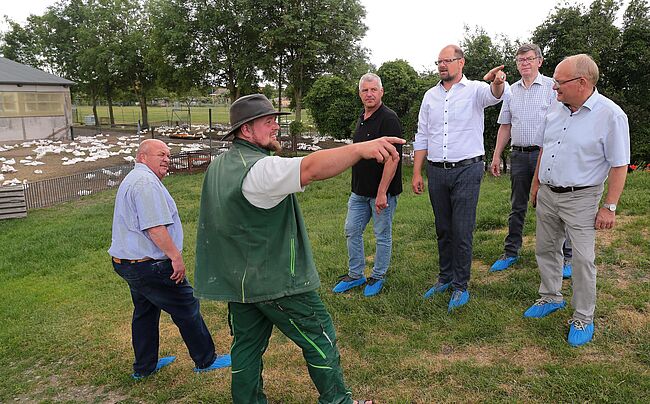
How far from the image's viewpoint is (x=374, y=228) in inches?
190

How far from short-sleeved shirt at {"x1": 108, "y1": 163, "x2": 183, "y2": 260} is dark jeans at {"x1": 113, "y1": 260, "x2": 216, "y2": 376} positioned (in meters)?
0.10

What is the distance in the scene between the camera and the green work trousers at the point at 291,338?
267cm

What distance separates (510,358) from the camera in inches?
137

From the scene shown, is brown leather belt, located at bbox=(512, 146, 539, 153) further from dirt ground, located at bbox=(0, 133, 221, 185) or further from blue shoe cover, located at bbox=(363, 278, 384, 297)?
dirt ground, located at bbox=(0, 133, 221, 185)

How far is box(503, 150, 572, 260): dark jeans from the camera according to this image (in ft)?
16.0

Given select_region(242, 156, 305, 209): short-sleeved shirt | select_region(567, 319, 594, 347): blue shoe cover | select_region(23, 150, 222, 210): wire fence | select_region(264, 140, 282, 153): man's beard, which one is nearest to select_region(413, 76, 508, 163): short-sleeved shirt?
select_region(567, 319, 594, 347): blue shoe cover

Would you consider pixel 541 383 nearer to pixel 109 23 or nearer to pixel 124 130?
pixel 124 130

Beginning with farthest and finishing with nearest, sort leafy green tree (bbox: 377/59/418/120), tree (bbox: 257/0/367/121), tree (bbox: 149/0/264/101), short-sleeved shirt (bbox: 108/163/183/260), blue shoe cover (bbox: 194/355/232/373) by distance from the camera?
1. tree (bbox: 149/0/264/101)
2. tree (bbox: 257/0/367/121)
3. leafy green tree (bbox: 377/59/418/120)
4. blue shoe cover (bbox: 194/355/232/373)
5. short-sleeved shirt (bbox: 108/163/183/260)

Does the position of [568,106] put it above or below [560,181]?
above

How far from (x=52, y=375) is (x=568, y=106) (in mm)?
4700

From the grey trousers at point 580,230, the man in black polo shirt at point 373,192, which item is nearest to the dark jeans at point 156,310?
the man in black polo shirt at point 373,192

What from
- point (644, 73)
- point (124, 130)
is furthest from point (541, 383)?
point (124, 130)

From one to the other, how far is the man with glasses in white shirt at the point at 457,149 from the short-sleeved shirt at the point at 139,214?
93.9 inches

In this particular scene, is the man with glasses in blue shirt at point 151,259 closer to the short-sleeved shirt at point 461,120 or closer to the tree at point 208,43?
the short-sleeved shirt at point 461,120
